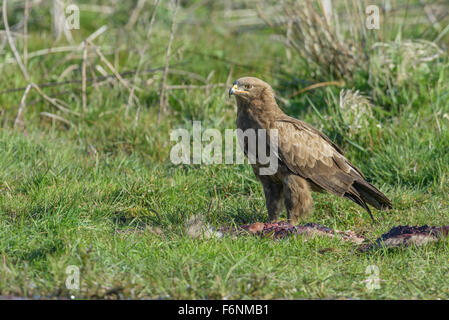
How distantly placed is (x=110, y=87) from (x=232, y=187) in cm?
250

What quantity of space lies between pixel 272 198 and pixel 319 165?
0.51 metres

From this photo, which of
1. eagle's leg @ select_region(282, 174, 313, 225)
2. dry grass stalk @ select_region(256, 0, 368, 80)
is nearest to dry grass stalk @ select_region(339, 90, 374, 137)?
dry grass stalk @ select_region(256, 0, 368, 80)

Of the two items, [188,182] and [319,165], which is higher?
[319,165]

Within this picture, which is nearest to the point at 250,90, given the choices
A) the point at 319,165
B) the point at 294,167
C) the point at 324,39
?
the point at 294,167

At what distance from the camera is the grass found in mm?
3908

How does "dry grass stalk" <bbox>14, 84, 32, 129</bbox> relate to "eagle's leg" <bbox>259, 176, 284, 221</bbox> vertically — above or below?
above

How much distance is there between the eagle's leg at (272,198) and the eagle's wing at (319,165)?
0.78 feet

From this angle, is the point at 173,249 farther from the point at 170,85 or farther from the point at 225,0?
the point at 225,0

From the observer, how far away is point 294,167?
548cm

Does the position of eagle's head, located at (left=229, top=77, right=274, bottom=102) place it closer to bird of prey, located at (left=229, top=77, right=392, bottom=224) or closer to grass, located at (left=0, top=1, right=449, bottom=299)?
bird of prey, located at (left=229, top=77, right=392, bottom=224)

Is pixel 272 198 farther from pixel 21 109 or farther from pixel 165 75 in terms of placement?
pixel 21 109

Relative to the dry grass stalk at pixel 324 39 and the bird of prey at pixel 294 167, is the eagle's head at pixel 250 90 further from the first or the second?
the dry grass stalk at pixel 324 39

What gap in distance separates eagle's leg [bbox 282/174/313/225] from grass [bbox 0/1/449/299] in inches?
9.6
